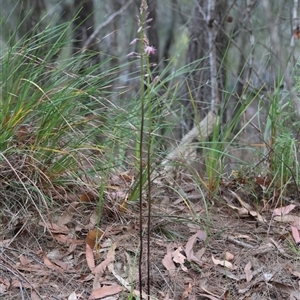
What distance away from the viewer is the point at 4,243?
258cm

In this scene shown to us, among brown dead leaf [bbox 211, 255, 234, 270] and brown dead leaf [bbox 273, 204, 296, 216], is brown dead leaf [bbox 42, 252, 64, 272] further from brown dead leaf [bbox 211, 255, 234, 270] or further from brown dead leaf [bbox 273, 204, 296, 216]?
brown dead leaf [bbox 273, 204, 296, 216]

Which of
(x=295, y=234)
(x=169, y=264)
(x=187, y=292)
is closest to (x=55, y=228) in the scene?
(x=169, y=264)

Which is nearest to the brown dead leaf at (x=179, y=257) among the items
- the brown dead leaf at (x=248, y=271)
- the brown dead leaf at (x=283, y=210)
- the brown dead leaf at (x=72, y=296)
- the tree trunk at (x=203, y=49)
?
the brown dead leaf at (x=248, y=271)

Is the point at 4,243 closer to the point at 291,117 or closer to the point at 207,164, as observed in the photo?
the point at 207,164

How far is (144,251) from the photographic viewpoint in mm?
2631

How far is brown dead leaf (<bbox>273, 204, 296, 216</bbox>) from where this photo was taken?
3.16 metres

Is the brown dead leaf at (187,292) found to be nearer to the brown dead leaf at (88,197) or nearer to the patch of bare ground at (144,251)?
the patch of bare ground at (144,251)

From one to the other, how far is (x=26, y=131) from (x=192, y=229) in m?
1.07

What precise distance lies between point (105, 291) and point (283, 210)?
1307mm

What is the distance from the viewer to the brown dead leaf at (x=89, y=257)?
2.56 m

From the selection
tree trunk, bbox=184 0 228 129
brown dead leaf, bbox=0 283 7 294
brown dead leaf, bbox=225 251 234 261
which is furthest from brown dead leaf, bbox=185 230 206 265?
tree trunk, bbox=184 0 228 129

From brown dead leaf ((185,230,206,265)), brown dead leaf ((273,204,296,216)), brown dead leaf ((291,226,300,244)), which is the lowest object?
brown dead leaf ((273,204,296,216))

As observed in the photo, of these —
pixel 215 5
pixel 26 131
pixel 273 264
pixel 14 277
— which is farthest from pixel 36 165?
pixel 215 5

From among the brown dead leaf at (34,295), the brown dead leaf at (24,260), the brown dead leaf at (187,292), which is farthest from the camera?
the brown dead leaf at (24,260)
